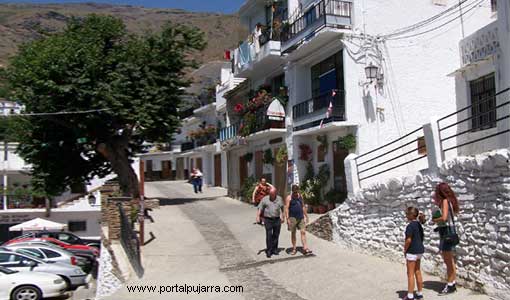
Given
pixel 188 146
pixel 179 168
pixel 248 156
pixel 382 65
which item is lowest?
pixel 248 156

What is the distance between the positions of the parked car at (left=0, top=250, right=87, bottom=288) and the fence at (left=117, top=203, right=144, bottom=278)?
3.73 meters

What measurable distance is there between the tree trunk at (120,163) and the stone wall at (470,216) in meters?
16.1

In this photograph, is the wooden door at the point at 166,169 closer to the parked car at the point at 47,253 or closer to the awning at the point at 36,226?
the awning at the point at 36,226

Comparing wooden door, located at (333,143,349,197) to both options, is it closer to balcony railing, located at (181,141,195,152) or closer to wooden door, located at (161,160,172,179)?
balcony railing, located at (181,141,195,152)

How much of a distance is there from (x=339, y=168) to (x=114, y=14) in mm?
158495

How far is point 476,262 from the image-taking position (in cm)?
879

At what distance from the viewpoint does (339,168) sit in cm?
1988

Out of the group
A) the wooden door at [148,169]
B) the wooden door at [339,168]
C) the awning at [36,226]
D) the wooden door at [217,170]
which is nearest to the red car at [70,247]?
the awning at [36,226]

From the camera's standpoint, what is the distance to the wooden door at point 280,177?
78.5 ft

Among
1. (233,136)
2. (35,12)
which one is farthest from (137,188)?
(35,12)

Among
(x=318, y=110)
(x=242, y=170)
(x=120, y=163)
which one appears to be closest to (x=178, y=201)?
(x=242, y=170)

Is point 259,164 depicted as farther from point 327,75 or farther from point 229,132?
point 327,75

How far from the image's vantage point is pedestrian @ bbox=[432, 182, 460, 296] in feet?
28.2

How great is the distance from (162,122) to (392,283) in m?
17.7
